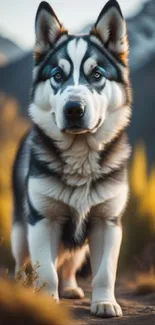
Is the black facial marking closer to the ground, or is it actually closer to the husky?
the husky

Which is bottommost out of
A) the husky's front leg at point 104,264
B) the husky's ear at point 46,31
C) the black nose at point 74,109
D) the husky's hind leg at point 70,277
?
the husky's hind leg at point 70,277

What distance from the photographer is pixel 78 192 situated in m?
5.21

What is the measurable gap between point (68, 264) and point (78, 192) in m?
1.40

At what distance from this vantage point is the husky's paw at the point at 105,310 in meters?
5.03

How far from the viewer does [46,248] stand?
16.9ft

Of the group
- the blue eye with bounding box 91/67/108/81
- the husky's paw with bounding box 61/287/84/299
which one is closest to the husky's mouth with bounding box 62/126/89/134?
the blue eye with bounding box 91/67/108/81

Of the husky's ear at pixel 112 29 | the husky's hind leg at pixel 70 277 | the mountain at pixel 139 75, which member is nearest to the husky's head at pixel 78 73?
the husky's ear at pixel 112 29

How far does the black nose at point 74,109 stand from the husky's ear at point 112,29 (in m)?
0.97

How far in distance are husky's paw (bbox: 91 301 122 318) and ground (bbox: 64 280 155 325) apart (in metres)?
0.06

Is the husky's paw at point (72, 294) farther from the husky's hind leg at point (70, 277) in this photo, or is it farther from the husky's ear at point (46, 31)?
the husky's ear at point (46, 31)

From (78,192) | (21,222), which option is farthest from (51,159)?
(21,222)

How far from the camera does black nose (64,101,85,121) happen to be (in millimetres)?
4691

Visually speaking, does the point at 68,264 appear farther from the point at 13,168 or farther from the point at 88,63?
the point at 88,63

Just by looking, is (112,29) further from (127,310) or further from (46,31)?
(127,310)
